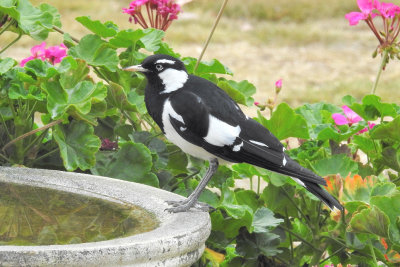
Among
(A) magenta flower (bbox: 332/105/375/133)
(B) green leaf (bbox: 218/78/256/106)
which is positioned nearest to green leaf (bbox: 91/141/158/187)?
(B) green leaf (bbox: 218/78/256/106)

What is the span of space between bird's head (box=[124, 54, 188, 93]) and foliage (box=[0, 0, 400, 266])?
0.13 meters

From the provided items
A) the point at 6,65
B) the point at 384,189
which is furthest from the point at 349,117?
the point at 6,65

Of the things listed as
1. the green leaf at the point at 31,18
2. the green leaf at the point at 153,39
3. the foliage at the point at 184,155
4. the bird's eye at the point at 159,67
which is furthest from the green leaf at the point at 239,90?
the green leaf at the point at 31,18

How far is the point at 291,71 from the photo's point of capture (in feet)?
26.0

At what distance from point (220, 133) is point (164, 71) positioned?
0.24 metres

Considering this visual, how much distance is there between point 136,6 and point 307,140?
2.32 feet

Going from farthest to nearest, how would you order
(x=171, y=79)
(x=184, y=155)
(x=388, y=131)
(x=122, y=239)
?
(x=184, y=155), (x=388, y=131), (x=171, y=79), (x=122, y=239)

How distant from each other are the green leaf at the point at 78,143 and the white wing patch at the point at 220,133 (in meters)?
0.34

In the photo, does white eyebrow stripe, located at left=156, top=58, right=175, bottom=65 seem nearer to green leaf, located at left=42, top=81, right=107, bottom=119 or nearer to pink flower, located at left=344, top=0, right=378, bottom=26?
green leaf, located at left=42, top=81, right=107, bottom=119

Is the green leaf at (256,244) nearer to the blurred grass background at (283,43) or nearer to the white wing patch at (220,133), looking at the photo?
the white wing patch at (220,133)

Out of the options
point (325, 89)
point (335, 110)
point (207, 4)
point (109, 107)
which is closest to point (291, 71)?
point (325, 89)

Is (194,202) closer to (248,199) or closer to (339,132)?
(248,199)

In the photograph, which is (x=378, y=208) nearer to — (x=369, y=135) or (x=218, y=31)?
(x=369, y=135)

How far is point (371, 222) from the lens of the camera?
2.22 m
